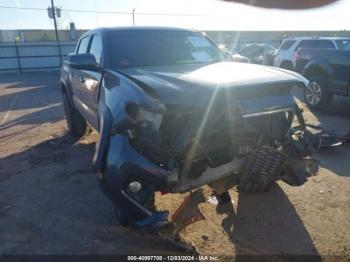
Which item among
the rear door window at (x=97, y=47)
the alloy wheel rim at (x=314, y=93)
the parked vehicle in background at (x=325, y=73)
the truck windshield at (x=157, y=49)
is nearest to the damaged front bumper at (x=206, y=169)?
the truck windshield at (x=157, y=49)

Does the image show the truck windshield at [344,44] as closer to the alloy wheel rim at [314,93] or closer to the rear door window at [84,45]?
the alloy wheel rim at [314,93]

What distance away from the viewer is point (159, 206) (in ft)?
12.3

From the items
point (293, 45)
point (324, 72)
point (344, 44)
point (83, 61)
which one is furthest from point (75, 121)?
point (293, 45)

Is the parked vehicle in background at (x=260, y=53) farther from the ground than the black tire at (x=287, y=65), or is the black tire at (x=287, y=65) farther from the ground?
the black tire at (x=287, y=65)

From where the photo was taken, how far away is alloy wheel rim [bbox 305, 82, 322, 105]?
7964mm

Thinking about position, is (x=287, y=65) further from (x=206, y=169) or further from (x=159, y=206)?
(x=206, y=169)

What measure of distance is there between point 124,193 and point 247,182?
1.19 m

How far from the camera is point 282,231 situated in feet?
10.7

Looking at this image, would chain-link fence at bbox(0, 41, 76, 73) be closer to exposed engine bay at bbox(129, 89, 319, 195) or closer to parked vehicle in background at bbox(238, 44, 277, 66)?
parked vehicle in background at bbox(238, 44, 277, 66)

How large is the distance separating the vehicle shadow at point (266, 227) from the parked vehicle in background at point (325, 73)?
414cm

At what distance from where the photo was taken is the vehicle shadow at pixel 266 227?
302cm

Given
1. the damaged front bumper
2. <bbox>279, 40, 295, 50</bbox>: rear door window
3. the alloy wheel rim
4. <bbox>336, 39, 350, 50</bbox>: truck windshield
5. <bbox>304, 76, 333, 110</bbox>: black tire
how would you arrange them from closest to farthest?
1. the damaged front bumper
2. <bbox>304, 76, 333, 110</bbox>: black tire
3. the alloy wheel rim
4. <bbox>336, 39, 350, 50</bbox>: truck windshield
5. <bbox>279, 40, 295, 50</bbox>: rear door window

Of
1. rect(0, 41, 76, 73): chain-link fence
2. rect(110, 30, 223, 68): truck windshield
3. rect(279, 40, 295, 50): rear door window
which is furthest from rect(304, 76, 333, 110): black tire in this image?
rect(0, 41, 76, 73): chain-link fence

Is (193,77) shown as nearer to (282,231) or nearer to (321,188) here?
(282,231)
